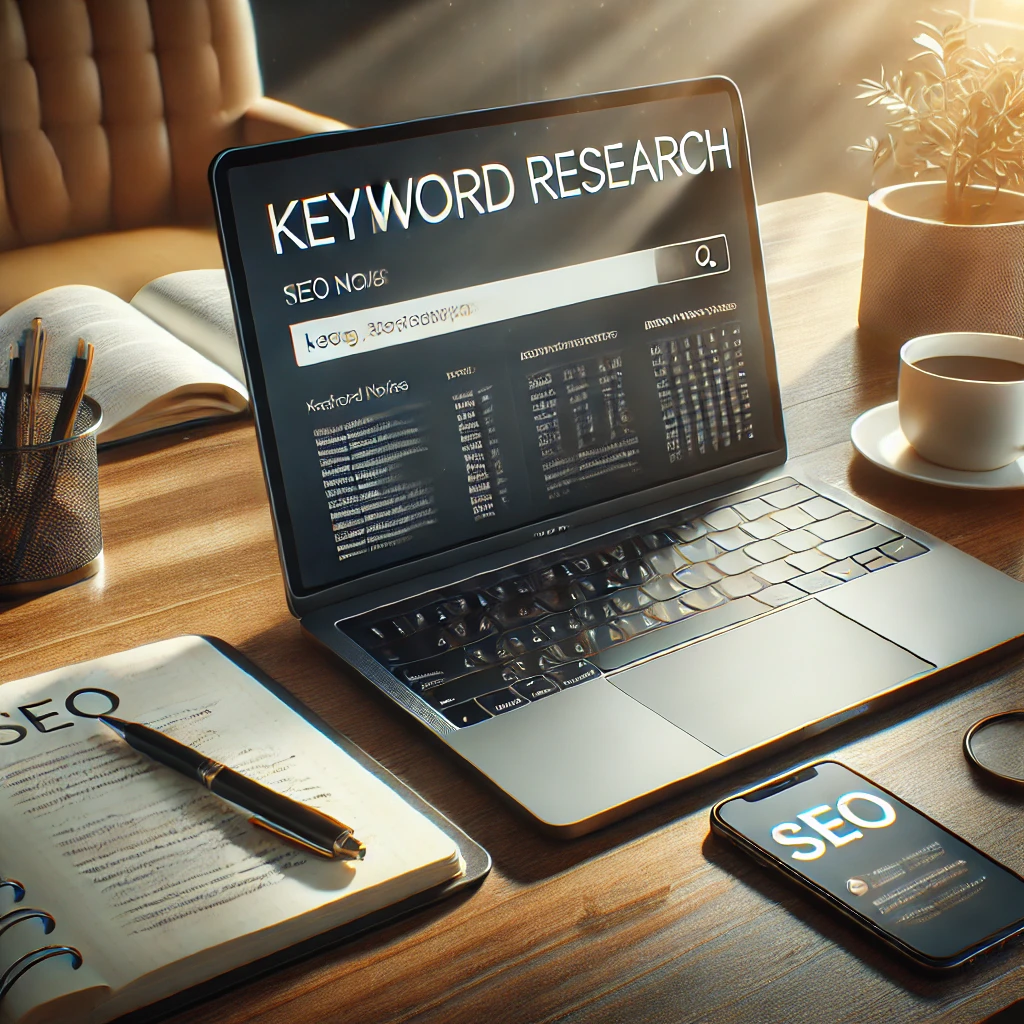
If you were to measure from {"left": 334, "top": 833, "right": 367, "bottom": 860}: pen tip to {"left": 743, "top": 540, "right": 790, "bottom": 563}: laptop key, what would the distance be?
1.14 feet

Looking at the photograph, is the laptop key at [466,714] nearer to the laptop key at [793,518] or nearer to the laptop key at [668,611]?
the laptop key at [668,611]

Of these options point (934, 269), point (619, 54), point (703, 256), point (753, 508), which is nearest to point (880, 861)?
point (753, 508)

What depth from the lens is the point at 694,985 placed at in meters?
0.44

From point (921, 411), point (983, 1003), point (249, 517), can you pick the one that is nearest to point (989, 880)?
point (983, 1003)

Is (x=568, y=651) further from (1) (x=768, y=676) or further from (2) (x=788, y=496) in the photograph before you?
(2) (x=788, y=496)

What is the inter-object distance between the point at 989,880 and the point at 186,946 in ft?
1.11

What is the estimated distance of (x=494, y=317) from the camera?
727mm

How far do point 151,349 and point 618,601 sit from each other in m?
0.56

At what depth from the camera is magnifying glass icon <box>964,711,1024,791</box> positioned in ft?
1.79

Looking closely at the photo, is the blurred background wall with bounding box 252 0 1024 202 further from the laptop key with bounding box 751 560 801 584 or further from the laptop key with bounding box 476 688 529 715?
the laptop key with bounding box 476 688 529 715

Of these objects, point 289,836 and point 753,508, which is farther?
point 753,508

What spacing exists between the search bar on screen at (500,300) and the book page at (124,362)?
0.26 m

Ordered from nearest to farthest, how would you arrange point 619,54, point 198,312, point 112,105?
1. point 198,312
2. point 112,105
3. point 619,54

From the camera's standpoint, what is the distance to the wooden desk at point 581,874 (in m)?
0.44
